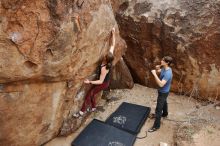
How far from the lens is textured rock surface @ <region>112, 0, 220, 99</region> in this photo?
22.2 ft

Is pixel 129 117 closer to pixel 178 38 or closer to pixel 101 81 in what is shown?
pixel 101 81

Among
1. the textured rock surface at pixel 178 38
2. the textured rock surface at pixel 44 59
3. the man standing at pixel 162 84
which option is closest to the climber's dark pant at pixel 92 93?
the textured rock surface at pixel 44 59

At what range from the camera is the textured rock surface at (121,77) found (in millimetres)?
7551

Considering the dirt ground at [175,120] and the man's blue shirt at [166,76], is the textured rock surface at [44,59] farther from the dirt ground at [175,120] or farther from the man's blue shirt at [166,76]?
the man's blue shirt at [166,76]

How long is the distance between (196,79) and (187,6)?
1742mm

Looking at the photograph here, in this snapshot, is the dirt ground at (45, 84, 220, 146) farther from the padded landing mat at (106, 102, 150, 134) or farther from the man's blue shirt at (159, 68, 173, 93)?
the man's blue shirt at (159, 68, 173, 93)

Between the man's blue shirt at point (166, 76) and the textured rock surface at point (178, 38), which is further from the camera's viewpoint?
the textured rock surface at point (178, 38)

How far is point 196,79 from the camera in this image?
7094 millimetres

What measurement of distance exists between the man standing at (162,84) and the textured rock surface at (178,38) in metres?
1.24

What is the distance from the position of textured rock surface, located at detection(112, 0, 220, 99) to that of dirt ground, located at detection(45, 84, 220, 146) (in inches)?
15.8

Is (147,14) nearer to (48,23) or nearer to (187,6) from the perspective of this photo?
(187,6)

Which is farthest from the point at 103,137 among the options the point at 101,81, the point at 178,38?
the point at 178,38

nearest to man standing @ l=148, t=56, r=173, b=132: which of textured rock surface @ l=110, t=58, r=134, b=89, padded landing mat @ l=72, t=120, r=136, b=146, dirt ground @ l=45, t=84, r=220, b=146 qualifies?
dirt ground @ l=45, t=84, r=220, b=146

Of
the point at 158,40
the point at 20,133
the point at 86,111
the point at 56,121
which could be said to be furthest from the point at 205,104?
the point at 20,133
